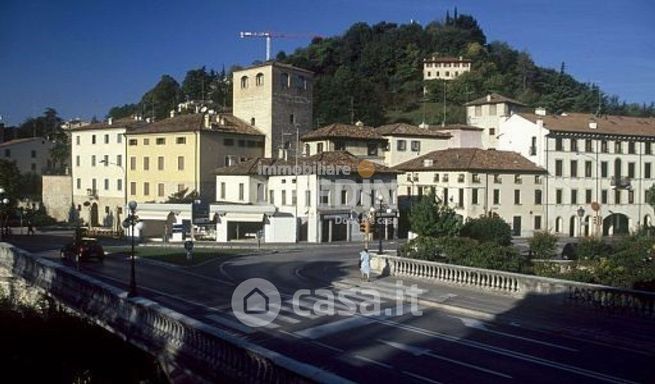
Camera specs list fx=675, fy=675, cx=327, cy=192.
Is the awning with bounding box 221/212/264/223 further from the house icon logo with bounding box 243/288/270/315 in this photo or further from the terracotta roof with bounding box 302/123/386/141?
the house icon logo with bounding box 243/288/270/315

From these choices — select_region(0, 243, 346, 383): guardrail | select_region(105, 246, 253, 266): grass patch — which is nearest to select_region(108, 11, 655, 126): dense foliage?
select_region(105, 246, 253, 266): grass patch

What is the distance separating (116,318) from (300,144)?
57027mm

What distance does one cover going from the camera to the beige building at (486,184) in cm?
6138

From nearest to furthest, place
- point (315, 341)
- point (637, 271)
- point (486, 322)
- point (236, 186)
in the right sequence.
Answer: point (315, 341) < point (486, 322) < point (637, 271) < point (236, 186)

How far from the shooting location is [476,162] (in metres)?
61.7

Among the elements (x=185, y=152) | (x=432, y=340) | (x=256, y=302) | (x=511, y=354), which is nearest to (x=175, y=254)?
(x=256, y=302)

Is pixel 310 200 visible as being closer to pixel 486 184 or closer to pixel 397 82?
pixel 486 184

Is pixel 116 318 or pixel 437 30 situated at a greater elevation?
pixel 437 30

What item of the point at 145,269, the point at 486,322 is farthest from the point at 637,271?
the point at 145,269

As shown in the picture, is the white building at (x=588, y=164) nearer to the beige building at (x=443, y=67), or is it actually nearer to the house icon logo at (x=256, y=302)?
the house icon logo at (x=256, y=302)

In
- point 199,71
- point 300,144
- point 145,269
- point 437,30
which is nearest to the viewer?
point 145,269

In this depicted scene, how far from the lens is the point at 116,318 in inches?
659

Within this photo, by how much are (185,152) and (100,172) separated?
16.6 m

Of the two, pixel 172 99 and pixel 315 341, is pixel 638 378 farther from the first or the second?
pixel 172 99
